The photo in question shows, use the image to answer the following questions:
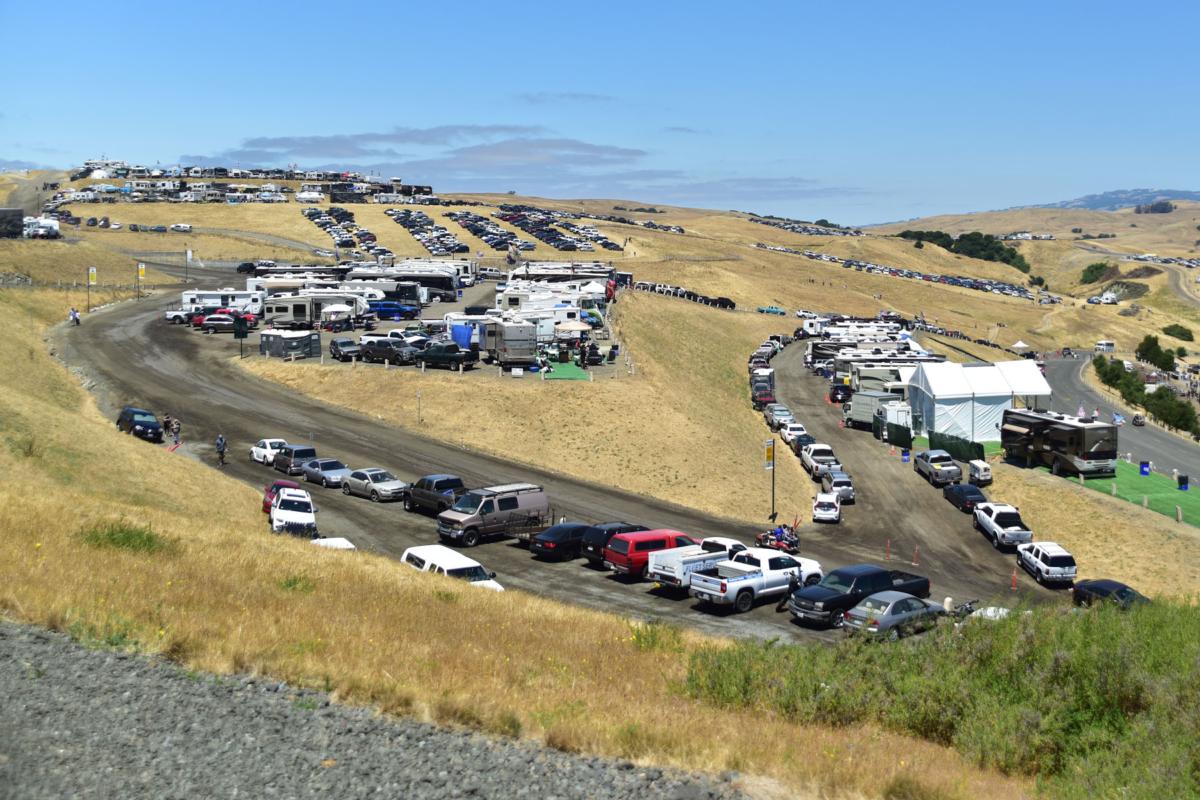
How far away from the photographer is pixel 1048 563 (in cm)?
3625

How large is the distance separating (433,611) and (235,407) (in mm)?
35587

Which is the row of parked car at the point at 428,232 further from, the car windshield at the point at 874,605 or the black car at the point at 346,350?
the car windshield at the point at 874,605

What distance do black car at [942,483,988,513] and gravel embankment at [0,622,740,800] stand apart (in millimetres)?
37295

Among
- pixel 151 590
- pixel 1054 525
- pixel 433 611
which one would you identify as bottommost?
pixel 1054 525

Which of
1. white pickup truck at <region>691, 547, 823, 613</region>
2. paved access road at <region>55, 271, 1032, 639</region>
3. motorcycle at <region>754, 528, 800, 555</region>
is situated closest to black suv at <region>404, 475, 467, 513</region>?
paved access road at <region>55, 271, 1032, 639</region>

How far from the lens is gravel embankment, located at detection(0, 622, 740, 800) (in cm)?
1047

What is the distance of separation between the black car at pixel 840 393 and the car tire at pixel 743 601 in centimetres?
4171

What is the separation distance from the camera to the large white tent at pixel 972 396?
5709 cm

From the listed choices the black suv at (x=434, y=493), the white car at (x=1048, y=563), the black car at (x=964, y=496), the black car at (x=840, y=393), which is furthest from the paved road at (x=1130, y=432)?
the black suv at (x=434, y=493)

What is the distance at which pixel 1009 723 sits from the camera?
13.3 metres

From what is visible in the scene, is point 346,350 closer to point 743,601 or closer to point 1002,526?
point 1002,526

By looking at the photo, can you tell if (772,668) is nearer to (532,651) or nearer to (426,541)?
(532,651)

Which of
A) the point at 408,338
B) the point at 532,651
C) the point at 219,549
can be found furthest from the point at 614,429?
the point at 532,651

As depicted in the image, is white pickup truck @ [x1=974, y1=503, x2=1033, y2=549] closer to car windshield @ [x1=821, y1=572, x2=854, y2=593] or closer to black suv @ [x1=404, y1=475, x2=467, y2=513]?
car windshield @ [x1=821, y1=572, x2=854, y2=593]
